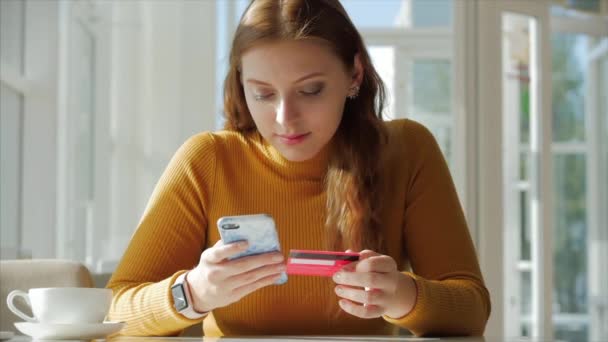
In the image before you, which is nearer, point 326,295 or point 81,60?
point 326,295

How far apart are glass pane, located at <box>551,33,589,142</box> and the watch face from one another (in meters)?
6.58

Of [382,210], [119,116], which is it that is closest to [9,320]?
[382,210]

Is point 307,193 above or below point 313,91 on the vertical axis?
below

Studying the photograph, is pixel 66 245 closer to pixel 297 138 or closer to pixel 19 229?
pixel 19 229

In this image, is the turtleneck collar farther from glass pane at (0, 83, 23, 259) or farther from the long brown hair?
glass pane at (0, 83, 23, 259)

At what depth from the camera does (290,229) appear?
5.98 feet

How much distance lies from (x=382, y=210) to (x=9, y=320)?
0.80m

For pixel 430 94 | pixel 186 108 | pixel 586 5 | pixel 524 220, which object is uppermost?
pixel 586 5

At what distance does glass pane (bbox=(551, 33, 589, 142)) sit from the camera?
751 cm

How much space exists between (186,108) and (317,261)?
374cm

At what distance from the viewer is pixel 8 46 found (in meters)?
3.58

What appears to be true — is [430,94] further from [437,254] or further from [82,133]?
[437,254]

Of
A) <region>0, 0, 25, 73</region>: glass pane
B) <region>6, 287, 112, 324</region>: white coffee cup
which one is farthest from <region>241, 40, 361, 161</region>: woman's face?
<region>0, 0, 25, 73</region>: glass pane


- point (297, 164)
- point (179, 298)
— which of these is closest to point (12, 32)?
point (297, 164)
